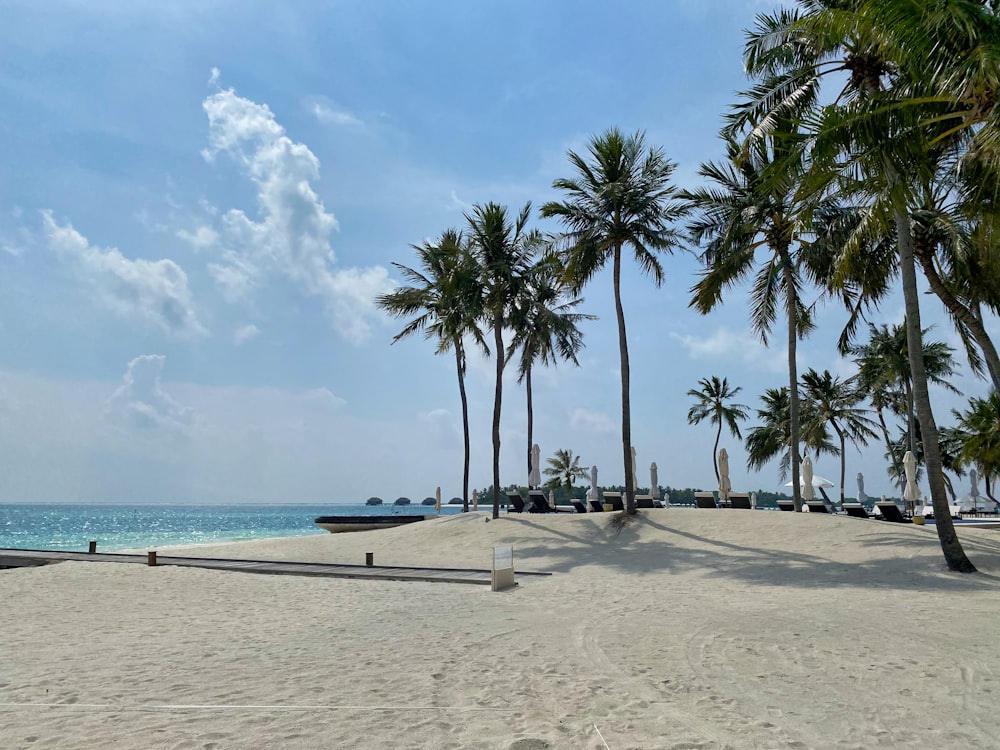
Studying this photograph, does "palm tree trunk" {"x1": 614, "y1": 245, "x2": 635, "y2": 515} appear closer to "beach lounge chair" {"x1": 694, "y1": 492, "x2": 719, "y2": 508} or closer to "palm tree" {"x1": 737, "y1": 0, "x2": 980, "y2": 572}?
"beach lounge chair" {"x1": 694, "y1": 492, "x2": 719, "y2": 508}

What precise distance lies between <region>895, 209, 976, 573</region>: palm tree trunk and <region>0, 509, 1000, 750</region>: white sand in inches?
17.9

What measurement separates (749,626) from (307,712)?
17.4 feet

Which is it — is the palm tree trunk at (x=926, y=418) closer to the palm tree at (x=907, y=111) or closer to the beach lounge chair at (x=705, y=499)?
the palm tree at (x=907, y=111)

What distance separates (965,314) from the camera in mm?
16688

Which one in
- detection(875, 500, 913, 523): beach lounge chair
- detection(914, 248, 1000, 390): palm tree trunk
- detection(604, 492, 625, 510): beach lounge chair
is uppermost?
detection(914, 248, 1000, 390): palm tree trunk

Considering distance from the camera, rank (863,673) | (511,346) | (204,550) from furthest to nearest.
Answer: (511,346), (204,550), (863,673)

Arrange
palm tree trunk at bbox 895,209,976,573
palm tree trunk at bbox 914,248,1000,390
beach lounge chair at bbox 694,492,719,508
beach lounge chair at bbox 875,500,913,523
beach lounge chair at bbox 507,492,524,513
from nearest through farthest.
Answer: palm tree trunk at bbox 895,209,976,573 → palm tree trunk at bbox 914,248,1000,390 → beach lounge chair at bbox 875,500,913,523 → beach lounge chair at bbox 694,492,719,508 → beach lounge chair at bbox 507,492,524,513

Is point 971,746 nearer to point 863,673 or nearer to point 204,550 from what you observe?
point 863,673

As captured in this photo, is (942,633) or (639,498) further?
(639,498)

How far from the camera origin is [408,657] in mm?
7176

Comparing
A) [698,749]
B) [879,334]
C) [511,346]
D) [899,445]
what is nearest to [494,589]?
[698,749]

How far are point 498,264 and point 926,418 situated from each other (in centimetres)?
1419

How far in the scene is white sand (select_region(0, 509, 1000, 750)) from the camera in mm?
4977

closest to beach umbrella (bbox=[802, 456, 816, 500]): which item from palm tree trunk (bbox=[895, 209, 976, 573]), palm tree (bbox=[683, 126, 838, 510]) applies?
palm tree (bbox=[683, 126, 838, 510])
